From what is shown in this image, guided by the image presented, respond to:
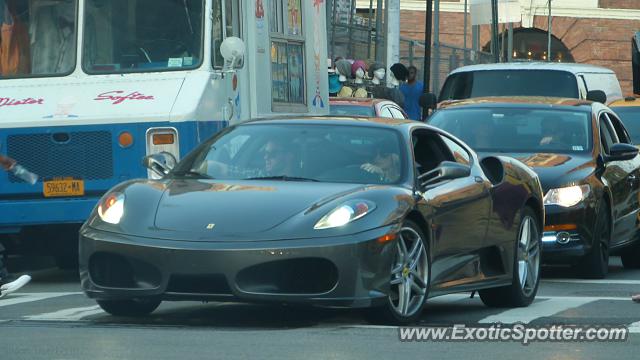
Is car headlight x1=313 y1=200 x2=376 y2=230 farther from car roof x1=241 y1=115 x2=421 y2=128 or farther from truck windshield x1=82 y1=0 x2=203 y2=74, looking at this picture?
truck windshield x1=82 y1=0 x2=203 y2=74

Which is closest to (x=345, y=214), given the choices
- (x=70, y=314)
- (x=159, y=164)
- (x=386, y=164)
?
(x=386, y=164)

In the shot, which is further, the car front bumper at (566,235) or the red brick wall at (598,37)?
the red brick wall at (598,37)

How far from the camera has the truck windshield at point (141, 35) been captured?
14349 millimetres

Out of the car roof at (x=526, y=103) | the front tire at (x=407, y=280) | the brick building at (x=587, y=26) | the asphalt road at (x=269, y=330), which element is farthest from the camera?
the brick building at (x=587, y=26)

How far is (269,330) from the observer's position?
884cm

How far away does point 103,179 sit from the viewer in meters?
13.9

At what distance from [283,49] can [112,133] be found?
2878 millimetres

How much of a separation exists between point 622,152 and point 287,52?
3.78 m

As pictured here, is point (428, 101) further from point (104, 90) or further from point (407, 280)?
point (407, 280)

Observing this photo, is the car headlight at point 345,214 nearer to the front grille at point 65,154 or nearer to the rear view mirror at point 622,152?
the front grille at point 65,154

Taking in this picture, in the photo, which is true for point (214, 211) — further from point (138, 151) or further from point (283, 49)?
point (283, 49)

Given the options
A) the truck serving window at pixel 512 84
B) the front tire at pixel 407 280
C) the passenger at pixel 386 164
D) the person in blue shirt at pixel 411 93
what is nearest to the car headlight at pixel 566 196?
the passenger at pixel 386 164

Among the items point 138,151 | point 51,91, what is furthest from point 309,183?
point 51,91

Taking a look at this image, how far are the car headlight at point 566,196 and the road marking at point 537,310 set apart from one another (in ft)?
7.09
